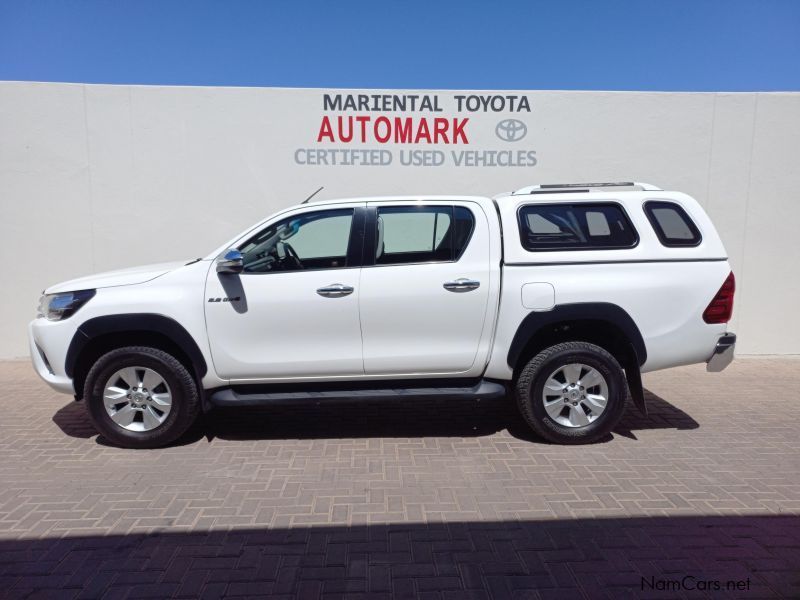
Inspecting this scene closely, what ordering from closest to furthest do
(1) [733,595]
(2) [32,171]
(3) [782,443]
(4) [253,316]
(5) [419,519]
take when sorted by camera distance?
(1) [733,595]
(5) [419,519]
(4) [253,316]
(3) [782,443]
(2) [32,171]

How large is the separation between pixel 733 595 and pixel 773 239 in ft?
20.7

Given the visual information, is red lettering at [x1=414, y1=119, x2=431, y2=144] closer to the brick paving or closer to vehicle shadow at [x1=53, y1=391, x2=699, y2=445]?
vehicle shadow at [x1=53, y1=391, x2=699, y2=445]

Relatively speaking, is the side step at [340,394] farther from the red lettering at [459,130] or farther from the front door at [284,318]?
the red lettering at [459,130]

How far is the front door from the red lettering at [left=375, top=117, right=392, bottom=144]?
313 cm

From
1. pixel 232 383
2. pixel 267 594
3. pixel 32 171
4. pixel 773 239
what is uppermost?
pixel 32 171

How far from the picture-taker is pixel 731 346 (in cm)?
452

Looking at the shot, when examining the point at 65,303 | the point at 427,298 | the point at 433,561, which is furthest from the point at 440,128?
the point at 433,561

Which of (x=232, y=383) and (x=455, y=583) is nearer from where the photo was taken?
(x=455, y=583)

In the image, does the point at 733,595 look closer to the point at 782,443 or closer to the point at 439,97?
the point at 782,443

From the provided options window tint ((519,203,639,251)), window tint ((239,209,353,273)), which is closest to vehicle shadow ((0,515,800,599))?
window tint ((239,209,353,273))

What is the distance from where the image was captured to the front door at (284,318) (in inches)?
→ 173

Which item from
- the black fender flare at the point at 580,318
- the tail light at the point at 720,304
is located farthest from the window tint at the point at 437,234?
the tail light at the point at 720,304

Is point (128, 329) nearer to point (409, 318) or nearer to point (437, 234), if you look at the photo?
point (409, 318)

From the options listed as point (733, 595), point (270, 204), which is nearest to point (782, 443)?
point (733, 595)
